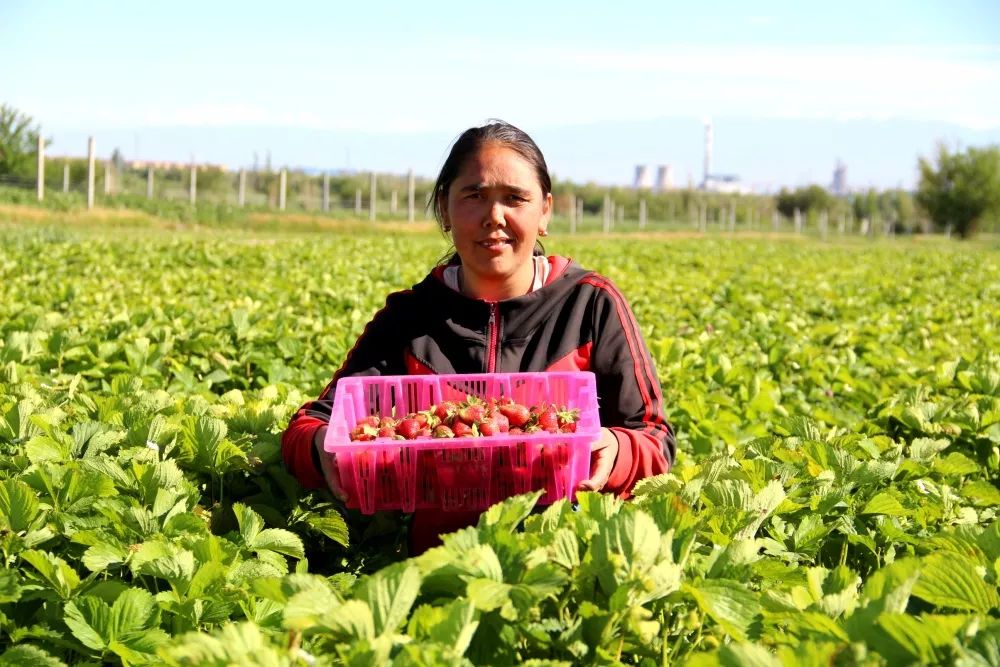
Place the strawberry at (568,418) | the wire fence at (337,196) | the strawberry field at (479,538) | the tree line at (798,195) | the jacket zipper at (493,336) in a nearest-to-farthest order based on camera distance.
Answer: the strawberry field at (479,538) < the strawberry at (568,418) < the jacket zipper at (493,336) < the wire fence at (337,196) < the tree line at (798,195)

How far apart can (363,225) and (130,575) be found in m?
34.9

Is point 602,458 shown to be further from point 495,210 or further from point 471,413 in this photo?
point 495,210

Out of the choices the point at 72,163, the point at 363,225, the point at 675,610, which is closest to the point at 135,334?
the point at 675,610

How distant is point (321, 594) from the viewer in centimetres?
160

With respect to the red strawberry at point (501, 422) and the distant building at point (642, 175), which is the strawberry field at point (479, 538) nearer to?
the red strawberry at point (501, 422)

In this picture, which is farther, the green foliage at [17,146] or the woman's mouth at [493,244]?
the green foliage at [17,146]

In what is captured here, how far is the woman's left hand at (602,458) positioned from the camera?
99.5 inches

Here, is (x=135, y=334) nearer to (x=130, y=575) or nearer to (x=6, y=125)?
(x=130, y=575)

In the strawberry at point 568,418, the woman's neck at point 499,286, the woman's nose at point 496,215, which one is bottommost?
the strawberry at point 568,418

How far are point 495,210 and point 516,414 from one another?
1.93ft

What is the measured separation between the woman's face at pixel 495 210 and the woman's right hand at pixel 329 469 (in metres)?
0.64

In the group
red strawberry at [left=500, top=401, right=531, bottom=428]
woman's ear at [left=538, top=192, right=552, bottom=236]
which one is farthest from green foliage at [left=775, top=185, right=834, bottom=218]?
red strawberry at [left=500, top=401, right=531, bottom=428]

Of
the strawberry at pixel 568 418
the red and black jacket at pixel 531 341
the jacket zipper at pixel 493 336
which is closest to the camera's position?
the strawberry at pixel 568 418

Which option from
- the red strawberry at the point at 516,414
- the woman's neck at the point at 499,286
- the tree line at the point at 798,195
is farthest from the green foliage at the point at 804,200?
the red strawberry at the point at 516,414
